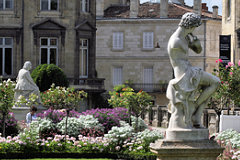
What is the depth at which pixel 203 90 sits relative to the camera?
1053cm

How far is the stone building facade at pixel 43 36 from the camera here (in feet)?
122

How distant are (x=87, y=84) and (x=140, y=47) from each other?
17422 mm

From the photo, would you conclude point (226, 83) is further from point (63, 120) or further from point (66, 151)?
point (66, 151)

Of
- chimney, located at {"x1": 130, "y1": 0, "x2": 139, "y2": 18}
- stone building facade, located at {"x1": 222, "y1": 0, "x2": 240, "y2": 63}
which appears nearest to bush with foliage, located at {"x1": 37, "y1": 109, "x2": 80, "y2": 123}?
stone building facade, located at {"x1": 222, "y1": 0, "x2": 240, "y2": 63}

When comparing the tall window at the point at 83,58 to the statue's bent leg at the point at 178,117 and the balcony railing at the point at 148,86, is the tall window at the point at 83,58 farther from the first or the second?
the statue's bent leg at the point at 178,117

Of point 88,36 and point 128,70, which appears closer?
point 88,36

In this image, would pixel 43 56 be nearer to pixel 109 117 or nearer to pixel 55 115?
pixel 109 117

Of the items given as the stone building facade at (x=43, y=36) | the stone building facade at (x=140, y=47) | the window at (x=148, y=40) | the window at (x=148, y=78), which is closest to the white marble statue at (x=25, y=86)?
the stone building facade at (x=43, y=36)

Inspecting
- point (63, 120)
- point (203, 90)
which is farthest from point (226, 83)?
point (203, 90)

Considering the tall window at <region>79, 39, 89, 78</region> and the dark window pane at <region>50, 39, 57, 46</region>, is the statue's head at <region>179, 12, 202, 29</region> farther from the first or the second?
the tall window at <region>79, 39, 89, 78</region>

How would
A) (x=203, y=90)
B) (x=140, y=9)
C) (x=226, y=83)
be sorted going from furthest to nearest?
(x=140, y=9), (x=226, y=83), (x=203, y=90)

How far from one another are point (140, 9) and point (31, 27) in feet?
71.5

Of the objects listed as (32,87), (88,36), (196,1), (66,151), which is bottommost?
(66,151)

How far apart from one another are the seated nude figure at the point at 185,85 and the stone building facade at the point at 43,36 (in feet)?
87.1
